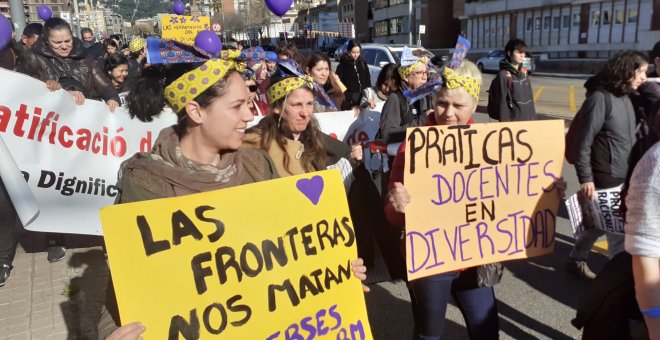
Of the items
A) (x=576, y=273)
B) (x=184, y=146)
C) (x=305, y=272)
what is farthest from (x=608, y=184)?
(x=184, y=146)

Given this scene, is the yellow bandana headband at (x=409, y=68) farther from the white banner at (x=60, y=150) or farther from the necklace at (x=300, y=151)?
the white banner at (x=60, y=150)

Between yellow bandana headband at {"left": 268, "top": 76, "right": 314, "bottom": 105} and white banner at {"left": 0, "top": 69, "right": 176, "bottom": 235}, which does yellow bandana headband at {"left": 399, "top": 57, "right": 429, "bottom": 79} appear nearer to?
yellow bandana headband at {"left": 268, "top": 76, "right": 314, "bottom": 105}

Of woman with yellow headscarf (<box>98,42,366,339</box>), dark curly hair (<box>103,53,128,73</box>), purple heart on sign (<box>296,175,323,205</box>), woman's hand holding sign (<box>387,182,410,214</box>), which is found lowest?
woman's hand holding sign (<box>387,182,410,214</box>)

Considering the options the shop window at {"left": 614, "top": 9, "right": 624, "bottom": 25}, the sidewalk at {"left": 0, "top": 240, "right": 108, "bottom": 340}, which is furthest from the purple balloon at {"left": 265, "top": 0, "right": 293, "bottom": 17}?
the shop window at {"left": 614, "top": 9, "right": 624, "bottom": 25}

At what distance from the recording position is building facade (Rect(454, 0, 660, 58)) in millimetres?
29938

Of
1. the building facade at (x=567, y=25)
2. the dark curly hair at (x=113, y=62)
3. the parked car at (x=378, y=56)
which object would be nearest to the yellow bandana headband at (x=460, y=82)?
the dark curly hair at (x=113, y=62)

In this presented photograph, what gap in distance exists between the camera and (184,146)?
1686 mm

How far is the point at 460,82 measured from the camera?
7.34 feet

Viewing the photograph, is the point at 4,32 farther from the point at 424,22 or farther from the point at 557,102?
the point at 424,22

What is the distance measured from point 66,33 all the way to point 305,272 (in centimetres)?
419

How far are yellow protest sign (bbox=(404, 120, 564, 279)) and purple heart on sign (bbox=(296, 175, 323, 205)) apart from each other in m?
0.45

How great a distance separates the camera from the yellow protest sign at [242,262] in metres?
1.47

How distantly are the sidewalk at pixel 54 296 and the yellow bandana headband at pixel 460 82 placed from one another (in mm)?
2780

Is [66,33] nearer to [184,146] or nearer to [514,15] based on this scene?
[184,146]
